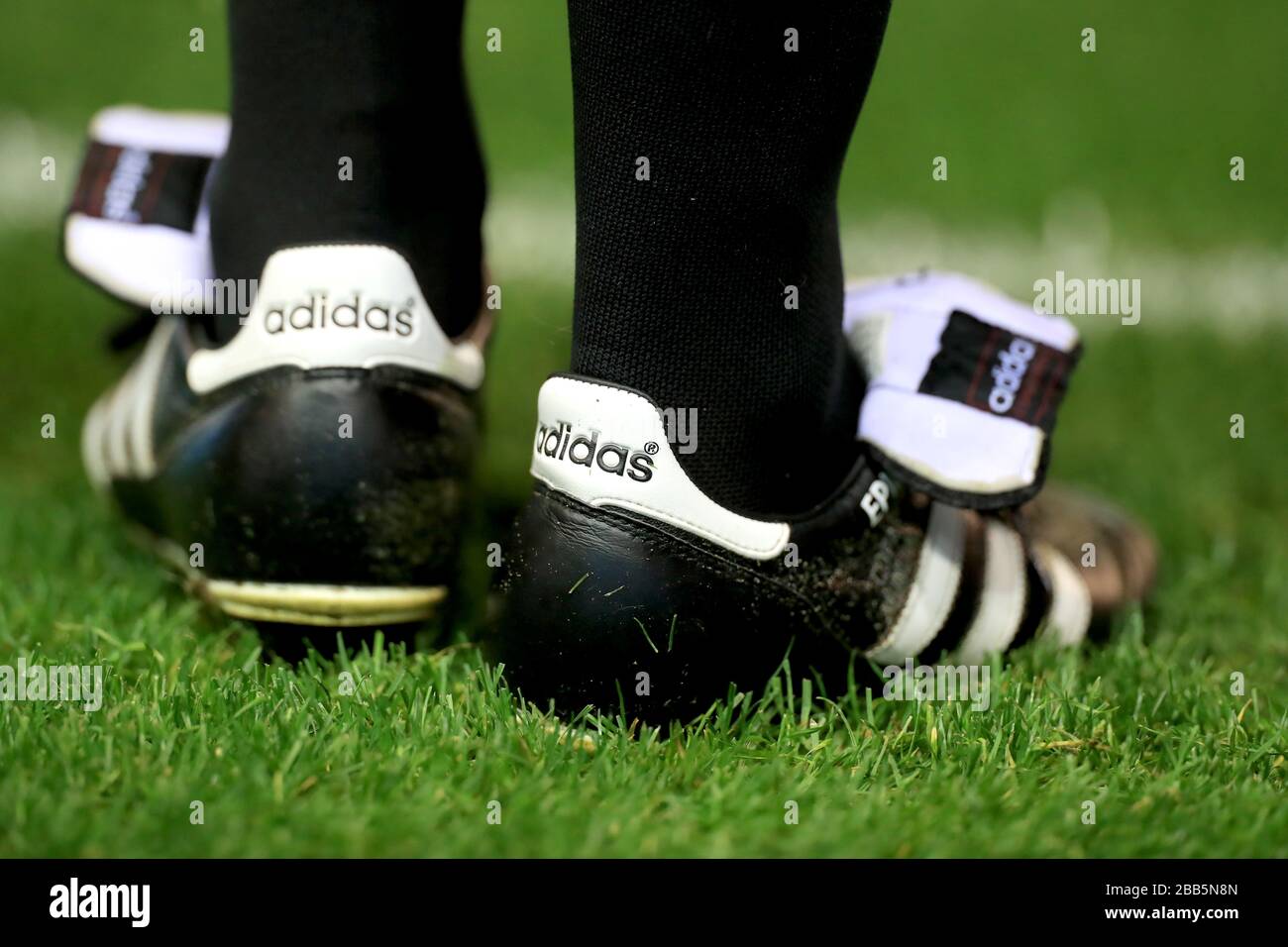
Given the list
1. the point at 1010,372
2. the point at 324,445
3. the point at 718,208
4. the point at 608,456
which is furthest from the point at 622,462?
the point at 1010,372

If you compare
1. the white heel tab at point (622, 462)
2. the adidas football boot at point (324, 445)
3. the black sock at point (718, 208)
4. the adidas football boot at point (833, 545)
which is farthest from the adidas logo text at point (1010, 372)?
the adidas football boot at point (324, 445)

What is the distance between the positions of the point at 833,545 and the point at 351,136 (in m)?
0.76

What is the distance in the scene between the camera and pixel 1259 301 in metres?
3.84

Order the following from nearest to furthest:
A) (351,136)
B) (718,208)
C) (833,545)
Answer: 1. (718,208)
2. (833,545)
3. (351,136)

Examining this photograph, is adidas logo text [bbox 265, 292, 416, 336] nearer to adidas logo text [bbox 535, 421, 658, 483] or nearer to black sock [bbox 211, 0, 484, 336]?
black sock [bbox 211, 0, 484, 336]

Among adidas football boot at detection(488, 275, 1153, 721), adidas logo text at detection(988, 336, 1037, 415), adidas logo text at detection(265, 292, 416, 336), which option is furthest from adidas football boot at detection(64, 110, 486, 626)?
adidas logo text at detection(988, 336, 1037, 415)

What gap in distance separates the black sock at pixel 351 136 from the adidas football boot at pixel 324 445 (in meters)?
0.04

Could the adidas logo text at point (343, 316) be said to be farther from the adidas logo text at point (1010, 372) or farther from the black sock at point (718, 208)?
the adidas logo text at point (1010, 372)

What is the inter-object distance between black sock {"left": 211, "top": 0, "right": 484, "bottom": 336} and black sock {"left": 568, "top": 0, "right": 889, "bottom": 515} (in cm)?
32

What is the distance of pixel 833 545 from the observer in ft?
5.01

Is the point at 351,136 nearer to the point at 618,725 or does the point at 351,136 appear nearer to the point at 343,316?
the point at 343,316
